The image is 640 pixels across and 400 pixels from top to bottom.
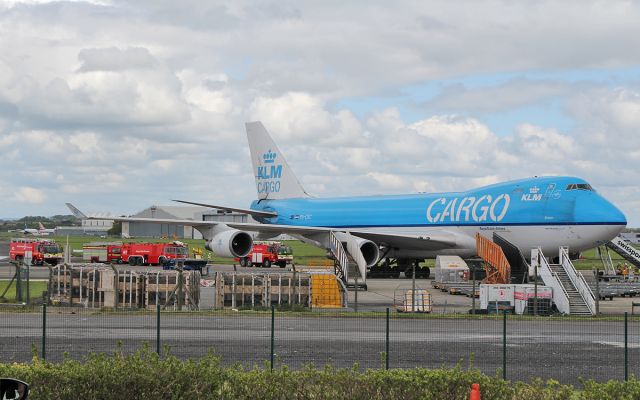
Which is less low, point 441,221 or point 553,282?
point 441,221

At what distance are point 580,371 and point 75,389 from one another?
1125 cm

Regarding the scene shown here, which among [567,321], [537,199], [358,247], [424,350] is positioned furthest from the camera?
[358,247]

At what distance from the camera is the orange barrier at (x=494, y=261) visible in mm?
43281

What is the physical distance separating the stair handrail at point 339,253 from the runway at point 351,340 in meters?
15.9

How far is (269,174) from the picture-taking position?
67.0 meters

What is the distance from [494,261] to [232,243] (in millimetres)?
14394

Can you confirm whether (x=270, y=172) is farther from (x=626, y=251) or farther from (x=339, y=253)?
(x=626, y=251)

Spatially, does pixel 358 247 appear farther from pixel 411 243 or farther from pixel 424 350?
pixel 424 350

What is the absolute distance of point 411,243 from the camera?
51.7 meters

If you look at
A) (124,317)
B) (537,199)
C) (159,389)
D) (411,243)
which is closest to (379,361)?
(159,389)

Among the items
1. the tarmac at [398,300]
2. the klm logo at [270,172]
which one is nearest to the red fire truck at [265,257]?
the klm logo at [270,172]

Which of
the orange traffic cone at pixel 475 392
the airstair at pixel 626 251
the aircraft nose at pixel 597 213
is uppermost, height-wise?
the aircraft nose at pixel 597 213

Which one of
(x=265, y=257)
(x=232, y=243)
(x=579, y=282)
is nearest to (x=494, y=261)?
(x=579, y=282)

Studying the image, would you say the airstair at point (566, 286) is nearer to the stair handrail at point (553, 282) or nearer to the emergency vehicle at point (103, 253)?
the stair handrail at point (553, 282)
